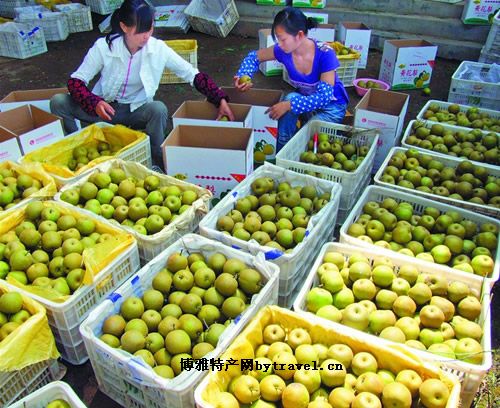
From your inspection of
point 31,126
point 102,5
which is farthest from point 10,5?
point 31,126

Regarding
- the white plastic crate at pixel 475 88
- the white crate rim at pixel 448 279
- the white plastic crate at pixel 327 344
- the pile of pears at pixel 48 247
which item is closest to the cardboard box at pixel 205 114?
the pile of pears at pixel 48 247

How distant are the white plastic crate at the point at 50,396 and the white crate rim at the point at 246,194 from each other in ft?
4.00

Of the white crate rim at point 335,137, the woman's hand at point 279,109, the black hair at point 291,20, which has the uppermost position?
the black hair at point 291,20

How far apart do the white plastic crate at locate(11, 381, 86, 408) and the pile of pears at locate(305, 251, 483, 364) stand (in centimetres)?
126

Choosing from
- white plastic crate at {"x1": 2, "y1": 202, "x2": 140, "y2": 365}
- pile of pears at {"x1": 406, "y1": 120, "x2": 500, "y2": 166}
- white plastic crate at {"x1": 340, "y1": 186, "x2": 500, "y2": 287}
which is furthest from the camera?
pile of pears at {"x1": 406, "y1": 120, "x2": 500, "y2": 166}

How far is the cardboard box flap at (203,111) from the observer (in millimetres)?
4343

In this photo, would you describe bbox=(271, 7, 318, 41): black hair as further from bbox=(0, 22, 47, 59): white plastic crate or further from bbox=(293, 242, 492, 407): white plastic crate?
bbox=(0, 22, 47, 59): white plastic crate

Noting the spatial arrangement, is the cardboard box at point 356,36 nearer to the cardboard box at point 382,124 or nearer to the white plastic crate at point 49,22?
the cardboard box at point 382,124

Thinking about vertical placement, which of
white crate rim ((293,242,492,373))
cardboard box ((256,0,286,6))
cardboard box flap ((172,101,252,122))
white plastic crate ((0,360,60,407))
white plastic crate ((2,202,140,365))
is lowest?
white plastic crate ((0,360,60,407))

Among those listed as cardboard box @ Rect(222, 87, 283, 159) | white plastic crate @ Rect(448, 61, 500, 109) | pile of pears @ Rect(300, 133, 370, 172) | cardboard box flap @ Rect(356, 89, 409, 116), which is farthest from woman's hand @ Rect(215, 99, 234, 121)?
white plastic crate @ Rect(448, 61, 500, 109)

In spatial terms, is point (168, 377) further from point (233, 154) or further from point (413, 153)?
point (413, 153)

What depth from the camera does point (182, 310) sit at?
8.18 feet

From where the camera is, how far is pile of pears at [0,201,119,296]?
106 inches

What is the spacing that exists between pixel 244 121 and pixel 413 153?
4.88 feet
